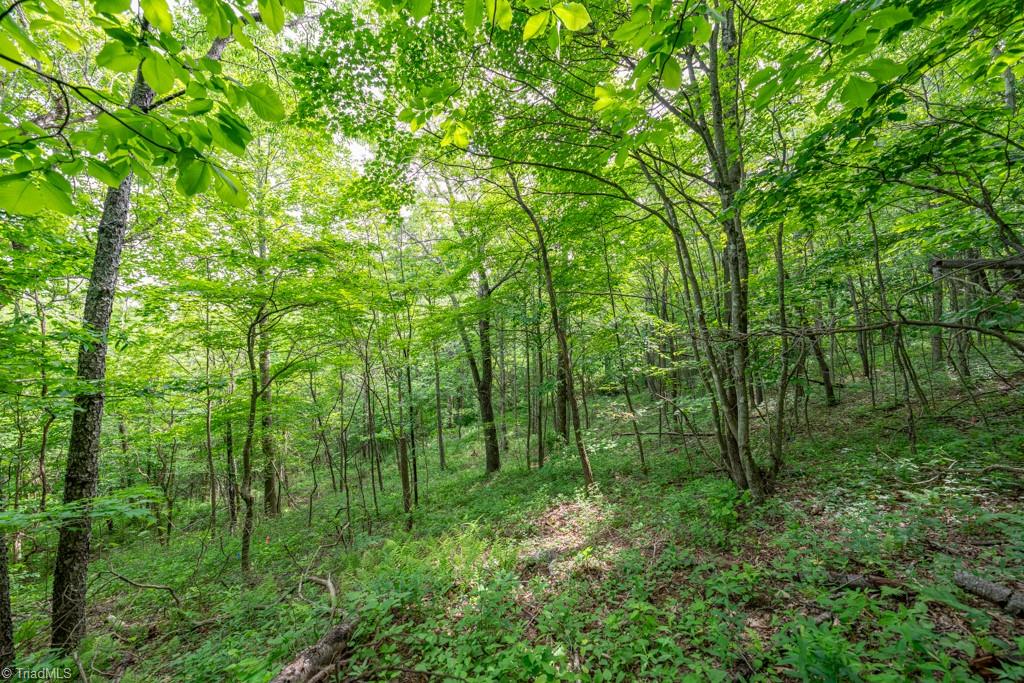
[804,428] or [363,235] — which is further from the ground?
[363,235]

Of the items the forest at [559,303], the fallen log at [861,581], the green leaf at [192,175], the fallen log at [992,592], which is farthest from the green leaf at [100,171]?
the fallen log at [992,592]

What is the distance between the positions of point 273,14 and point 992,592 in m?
5.67

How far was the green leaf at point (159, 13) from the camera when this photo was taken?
1182mm

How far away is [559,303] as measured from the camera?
8.83 m

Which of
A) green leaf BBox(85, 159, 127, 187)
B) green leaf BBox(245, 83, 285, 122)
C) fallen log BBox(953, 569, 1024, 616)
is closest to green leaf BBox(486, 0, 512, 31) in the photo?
green leaf BBox(245, 83, 285, 122)

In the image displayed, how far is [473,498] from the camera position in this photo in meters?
9.94

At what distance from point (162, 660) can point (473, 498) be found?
20.7 feet

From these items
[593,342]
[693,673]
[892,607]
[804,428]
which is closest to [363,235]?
[593,342]

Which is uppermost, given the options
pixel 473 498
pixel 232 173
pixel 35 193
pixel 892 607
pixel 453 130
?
pixel 453 130

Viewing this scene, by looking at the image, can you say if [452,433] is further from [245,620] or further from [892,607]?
[892,607]

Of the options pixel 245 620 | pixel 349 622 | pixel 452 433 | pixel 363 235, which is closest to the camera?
pixel 349 622
